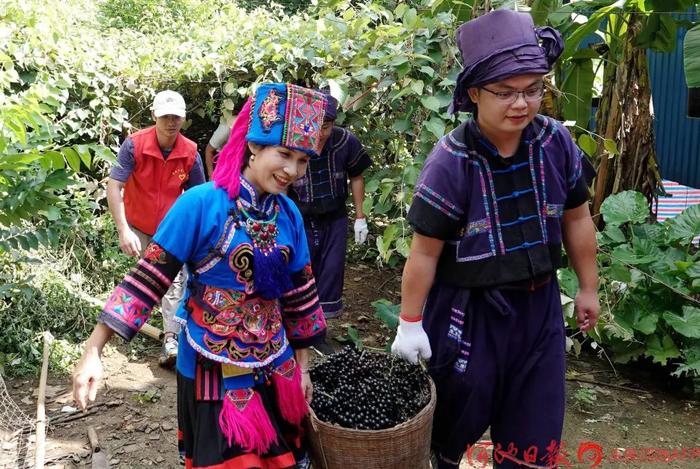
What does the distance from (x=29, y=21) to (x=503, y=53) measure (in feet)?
16.4

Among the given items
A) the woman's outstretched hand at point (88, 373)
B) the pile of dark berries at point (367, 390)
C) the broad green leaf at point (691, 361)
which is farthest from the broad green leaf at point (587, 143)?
the woman's outstretched hand at point (88, 373)

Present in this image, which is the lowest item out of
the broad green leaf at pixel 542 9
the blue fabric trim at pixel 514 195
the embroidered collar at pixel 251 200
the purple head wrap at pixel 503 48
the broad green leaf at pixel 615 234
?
the broad green leaf at pixel 615 234

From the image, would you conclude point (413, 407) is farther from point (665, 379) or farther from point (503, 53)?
point (665, 379)

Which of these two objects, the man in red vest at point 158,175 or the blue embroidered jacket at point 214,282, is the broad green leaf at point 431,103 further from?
the blue embroidered jacket at point 214,282

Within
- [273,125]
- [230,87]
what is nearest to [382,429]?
[273,125]

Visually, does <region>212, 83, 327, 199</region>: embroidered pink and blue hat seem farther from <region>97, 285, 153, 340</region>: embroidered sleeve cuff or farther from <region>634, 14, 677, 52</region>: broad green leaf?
<region>634, 14, 677, 52</region>: broad green leaf

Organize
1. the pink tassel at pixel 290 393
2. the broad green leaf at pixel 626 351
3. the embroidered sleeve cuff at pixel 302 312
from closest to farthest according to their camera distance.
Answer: the pink tassel at pixel 290 393 < the embroidered sleeve cuff at pixel 302 312 < the broad green leaf at pixel 626 351

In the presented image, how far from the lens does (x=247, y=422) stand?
7.79 feet

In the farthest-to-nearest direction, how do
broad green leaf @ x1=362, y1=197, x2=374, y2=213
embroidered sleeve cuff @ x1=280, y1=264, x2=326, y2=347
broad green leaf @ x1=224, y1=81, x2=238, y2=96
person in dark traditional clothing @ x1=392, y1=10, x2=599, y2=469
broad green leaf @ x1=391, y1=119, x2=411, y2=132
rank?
1. broad green leaf @ x1=224, y1=81, x2=238, y2=96
2. broad green leaf @ x1=362, y1=197, x2=374, y2=213
3. broad green leaf @ x1=391, y1=119, x2=411, y2=132
4. embroidered sleeve cuff @ x1=280, y1=264, x2=326, y2=347
5. person in dark traditional clothing @ x1=392, y1=10, x2=599, y2=469

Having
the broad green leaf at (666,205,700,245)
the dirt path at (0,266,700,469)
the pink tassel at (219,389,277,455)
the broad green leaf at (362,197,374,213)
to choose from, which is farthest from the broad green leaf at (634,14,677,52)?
the pink tassel at (219,389,277,455)

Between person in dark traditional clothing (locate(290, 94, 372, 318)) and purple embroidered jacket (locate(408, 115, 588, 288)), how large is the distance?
237cm

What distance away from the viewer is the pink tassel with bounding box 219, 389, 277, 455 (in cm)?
235

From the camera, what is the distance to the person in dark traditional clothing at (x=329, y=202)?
4.82 m

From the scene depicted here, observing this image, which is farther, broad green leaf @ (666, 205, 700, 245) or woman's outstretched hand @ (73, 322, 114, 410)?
broad green leaf @ (666, 205, 700, 245)
